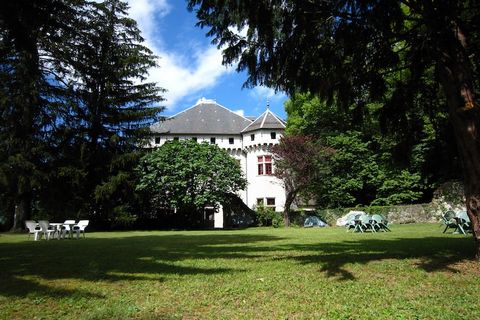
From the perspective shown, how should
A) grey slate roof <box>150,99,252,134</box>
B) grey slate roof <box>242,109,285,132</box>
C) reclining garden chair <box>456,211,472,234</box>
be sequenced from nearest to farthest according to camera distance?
reclining garden chair <box>456,211,472,234</box>
grey slate roof <box>242,109,285,132</box>
grey slate roof <box>150,99,252,134</box>

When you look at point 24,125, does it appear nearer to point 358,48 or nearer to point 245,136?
point 245,136

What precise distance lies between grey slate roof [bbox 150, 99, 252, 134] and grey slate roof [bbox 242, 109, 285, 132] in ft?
5.81

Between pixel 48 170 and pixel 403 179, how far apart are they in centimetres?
2884

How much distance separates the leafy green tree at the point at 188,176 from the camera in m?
31.4

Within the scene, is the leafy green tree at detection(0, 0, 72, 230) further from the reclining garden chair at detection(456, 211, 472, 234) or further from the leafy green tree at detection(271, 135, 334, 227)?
the reclining garden chair at detection(456, 211, 472, 234)

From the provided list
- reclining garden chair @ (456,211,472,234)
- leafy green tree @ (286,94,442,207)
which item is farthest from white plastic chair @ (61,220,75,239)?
leafy green tree @ (286,94,442,207)

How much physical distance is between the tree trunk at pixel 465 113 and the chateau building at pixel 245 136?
34026mm

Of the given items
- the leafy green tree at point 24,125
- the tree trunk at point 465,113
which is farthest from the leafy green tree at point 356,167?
the tree trunk at point 465,113

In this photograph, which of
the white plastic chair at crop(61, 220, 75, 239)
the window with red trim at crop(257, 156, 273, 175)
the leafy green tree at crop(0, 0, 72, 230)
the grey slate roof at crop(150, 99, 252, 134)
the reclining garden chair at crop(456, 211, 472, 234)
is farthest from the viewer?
the grey slate roof at crop(150, 99, 252, 134)

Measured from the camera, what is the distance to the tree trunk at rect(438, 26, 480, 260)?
23.2ft

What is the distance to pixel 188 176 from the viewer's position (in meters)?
31.8

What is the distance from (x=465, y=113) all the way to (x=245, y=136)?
126 ft

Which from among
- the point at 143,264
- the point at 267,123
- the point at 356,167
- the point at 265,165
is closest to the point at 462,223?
the point at 143,264

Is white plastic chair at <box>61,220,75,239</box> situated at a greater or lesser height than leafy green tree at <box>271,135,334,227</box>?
lesser
